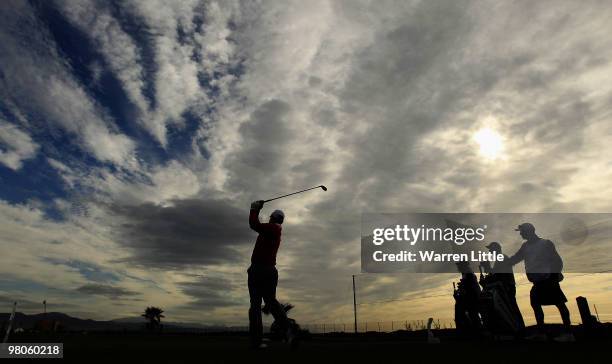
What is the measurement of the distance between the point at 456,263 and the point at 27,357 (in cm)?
838

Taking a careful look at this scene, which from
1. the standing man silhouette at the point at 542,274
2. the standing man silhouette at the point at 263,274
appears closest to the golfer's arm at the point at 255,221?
the standing man silhouette at the point at 263,274

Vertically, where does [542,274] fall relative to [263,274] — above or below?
above

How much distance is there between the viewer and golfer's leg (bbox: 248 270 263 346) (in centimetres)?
696

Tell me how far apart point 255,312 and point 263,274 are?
0.59 meters

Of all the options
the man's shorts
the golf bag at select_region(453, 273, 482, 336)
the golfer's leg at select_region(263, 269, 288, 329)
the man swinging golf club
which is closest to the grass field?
the man swinging golf club

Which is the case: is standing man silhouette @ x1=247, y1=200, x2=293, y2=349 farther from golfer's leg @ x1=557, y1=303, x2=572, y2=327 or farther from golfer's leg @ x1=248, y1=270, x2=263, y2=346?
golfer's leg @ x1=557, y1=303, x2=572, y2=327

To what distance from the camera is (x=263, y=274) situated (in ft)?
23.8

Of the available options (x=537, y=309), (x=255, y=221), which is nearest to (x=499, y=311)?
(x=537, y=309)

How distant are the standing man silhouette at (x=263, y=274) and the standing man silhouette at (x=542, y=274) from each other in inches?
201

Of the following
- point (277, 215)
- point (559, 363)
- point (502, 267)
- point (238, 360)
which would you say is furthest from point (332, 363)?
point (502, 267)

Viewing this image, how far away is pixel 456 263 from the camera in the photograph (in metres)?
10.4

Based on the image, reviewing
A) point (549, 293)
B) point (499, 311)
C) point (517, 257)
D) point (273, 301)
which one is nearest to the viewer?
point (273, 301)

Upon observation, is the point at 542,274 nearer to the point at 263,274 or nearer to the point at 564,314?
the point at 564,314

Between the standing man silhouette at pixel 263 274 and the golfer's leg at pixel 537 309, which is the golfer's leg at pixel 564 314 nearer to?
the golfer's leg at pixel 537 309
